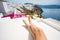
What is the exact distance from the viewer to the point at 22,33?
1090 millimetres

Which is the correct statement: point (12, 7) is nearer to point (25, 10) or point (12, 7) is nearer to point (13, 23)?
point (25, 10)

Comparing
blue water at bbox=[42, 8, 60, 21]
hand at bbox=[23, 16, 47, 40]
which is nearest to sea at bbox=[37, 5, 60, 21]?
blue water at bbox=[42, 8, 60, 21]

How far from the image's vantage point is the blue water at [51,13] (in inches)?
58.7

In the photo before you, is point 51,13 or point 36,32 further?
point 51,13

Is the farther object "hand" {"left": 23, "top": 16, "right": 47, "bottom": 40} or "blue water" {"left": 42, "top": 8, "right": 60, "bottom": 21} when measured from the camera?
"blue water" {"left": 42, "top": 8, "right": 60, "bottom": 21}

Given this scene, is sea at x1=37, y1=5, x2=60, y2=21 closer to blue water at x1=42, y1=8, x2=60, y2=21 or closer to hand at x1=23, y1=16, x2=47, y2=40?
blue water at x1=42, y1=8, x2=60, y2=21

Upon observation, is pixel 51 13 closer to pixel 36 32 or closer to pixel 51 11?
pixel 51 11

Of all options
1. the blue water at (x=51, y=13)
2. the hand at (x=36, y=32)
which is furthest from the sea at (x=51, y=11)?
the hand at (x=36, y=32)

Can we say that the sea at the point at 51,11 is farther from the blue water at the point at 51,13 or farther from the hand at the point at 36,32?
the hand at the point at 36,32

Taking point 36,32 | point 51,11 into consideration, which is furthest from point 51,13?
point 36,32

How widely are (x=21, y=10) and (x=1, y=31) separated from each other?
0.60m

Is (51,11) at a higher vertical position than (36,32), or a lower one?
higher

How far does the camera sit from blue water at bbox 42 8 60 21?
1490mm

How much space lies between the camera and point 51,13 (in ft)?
5.02
